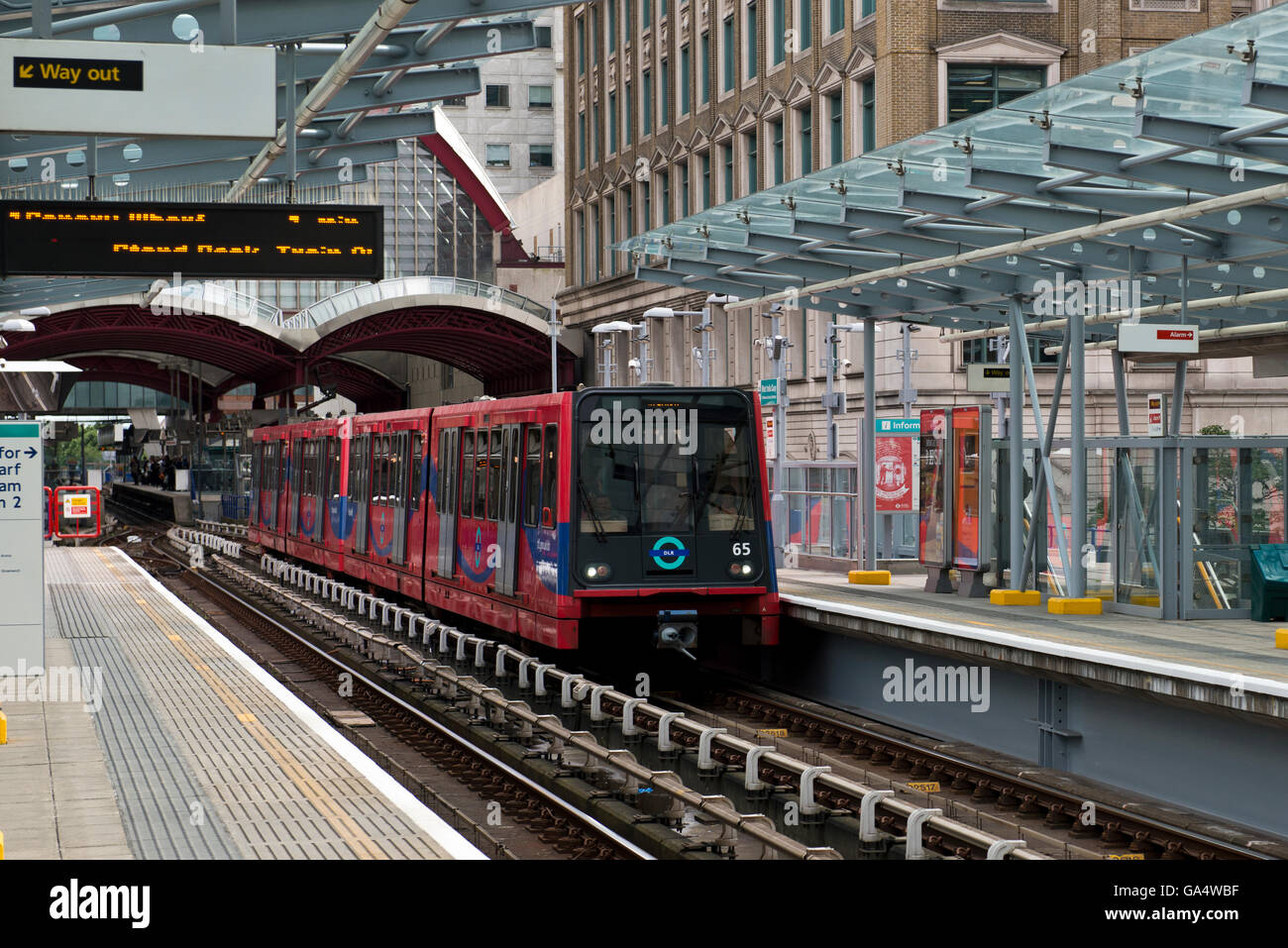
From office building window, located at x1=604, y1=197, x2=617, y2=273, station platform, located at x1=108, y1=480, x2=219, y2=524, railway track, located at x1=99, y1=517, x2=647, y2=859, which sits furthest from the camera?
station platform, located at x1=108, y1=480, x2=219, y2=524

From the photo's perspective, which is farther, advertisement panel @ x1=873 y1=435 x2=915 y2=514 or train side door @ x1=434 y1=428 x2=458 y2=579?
advertisement panel @ x1=873 y1=435 x2=915 y2=514

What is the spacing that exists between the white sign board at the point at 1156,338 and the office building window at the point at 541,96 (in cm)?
8619

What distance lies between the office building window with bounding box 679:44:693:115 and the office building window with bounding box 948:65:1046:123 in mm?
14705

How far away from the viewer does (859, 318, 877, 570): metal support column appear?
2197cm

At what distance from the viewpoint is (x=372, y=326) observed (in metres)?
61.5

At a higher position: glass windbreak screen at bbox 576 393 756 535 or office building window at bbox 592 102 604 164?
office building window at bbox 592 102 604 164

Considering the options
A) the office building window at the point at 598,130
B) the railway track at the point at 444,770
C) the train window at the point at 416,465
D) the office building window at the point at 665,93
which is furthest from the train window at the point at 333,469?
the office building window at the point at 598,130

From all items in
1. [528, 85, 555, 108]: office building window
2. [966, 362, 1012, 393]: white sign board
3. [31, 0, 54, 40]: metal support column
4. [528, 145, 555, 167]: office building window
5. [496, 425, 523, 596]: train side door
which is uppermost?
[528, 85, 555, 108]: office building window

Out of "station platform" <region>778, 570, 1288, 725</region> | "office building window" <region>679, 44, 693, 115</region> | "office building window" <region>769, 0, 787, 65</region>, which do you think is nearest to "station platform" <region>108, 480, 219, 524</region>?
"office building window" <region>679, 44, 693, 115</region>

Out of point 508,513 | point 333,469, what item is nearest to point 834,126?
point 333,469

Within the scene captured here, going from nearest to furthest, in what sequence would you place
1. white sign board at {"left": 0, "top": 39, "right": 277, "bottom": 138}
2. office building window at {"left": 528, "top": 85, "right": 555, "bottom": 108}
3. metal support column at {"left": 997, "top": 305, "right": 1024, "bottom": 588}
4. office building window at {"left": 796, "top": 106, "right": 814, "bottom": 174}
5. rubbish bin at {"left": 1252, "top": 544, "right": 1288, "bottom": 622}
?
white sign board at {"left": 0, "top": 39, "right": 277, "bottom": 138} → rubbish bin at {"left": 1252, "top": 544, "right": 1288, "bottom": 622} → metal support column at {"left": 997, "top": 305, "right": 1024, "bottom": 588} → office building window at {"left": 796, "top": 106, "right": 814, "bottom": 174} → office building window at {"left": 528, "top": 85, "right": 555, "bottom": 108}

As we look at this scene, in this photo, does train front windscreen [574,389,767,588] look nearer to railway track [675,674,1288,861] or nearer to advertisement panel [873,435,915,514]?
railway track [675,674,1288,861]

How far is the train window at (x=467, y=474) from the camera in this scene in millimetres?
20859

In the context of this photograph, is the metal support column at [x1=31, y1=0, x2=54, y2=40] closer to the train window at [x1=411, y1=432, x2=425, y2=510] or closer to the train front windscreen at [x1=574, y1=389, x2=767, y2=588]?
the train front windscreen at [x1=574, y1=389, x2=767, y2=588]
